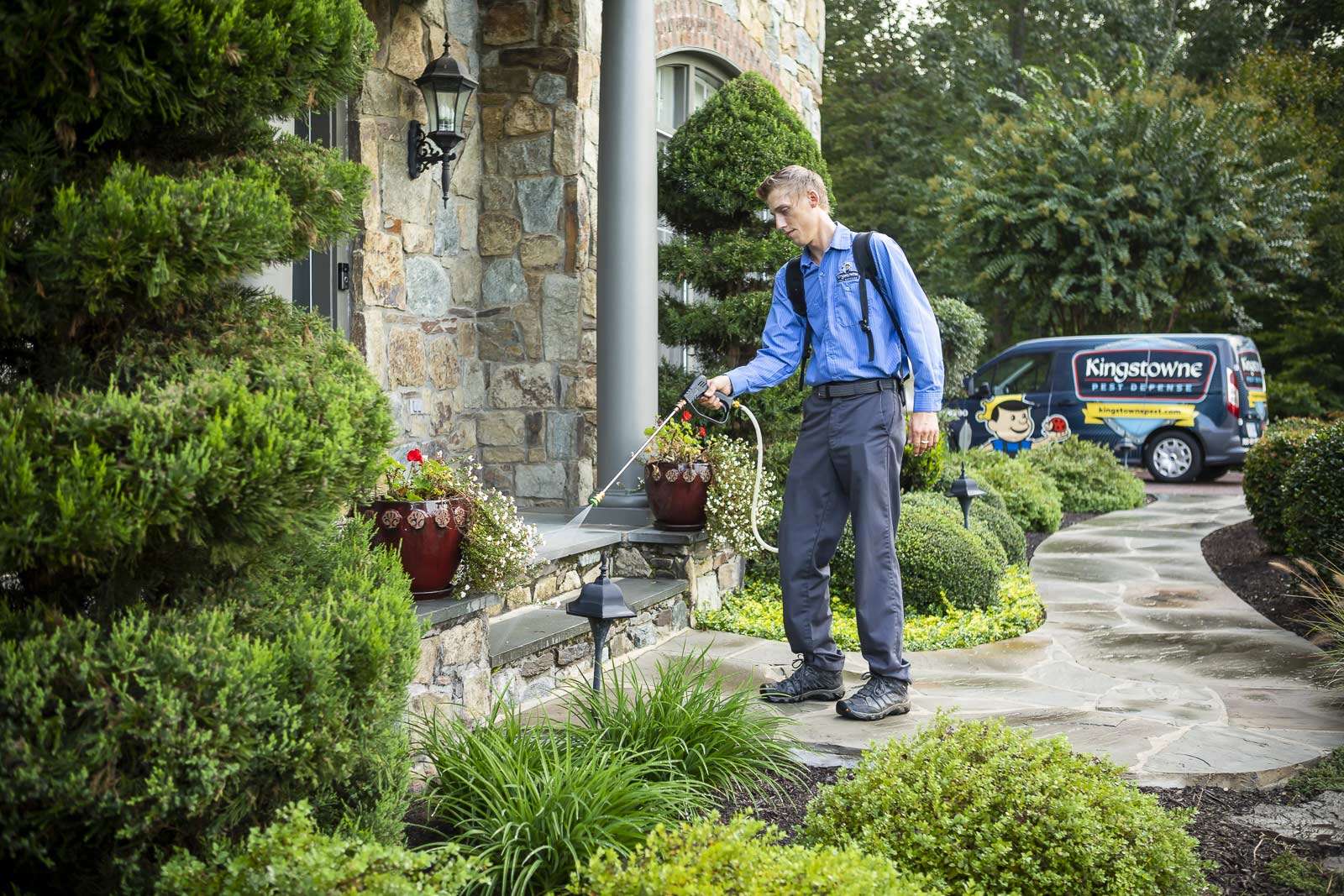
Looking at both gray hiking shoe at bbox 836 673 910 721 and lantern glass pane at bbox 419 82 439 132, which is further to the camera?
lantern glass pane at bbox 419 82 439 132

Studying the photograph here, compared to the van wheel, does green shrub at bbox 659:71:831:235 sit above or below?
above

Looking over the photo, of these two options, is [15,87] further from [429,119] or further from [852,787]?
[429,119]

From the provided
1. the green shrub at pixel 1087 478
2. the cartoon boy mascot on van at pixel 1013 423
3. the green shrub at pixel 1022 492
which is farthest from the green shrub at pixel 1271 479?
the cartoon boy mascot on van at pixel 1013 423

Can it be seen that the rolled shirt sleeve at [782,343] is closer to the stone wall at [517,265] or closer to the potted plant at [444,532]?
the potted plant at [444,532]

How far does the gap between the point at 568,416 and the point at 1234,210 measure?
1404 centimetres

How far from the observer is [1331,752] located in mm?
3785

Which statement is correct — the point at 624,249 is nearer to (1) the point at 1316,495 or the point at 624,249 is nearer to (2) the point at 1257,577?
(1) the point at 1316,495

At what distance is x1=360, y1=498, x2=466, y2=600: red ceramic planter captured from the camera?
372cm

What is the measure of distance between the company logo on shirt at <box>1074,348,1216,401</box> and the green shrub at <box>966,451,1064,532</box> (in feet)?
15.5

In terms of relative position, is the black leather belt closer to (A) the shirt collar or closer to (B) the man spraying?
(B) the man spraying

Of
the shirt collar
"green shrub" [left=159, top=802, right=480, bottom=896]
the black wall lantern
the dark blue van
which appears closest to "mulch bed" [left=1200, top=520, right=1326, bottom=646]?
the shirt collar

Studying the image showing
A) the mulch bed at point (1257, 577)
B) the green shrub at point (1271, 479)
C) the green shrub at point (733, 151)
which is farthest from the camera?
the green shrub at point (1271, 479)

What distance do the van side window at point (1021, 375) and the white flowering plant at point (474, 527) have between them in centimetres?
1243

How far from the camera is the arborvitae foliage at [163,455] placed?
1.90 metres
